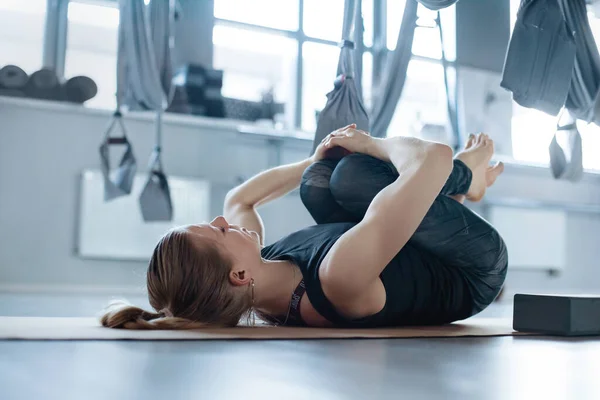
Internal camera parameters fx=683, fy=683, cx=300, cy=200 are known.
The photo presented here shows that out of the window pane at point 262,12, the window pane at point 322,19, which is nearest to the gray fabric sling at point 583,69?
the window pane at point 322,19

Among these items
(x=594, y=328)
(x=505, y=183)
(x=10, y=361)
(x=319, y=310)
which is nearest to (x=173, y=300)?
(x=319, y=310)

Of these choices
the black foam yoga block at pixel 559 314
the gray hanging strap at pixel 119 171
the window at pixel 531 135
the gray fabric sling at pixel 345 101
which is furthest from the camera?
the window at pixel 531 135

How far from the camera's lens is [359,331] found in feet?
4.79

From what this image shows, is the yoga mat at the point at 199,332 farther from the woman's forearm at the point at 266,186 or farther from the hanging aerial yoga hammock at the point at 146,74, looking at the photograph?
the hanging aerial yoga hammock at the point at 146,74

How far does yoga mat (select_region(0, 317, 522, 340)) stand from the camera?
50.8 inches

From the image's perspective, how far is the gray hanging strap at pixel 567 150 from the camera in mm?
3133

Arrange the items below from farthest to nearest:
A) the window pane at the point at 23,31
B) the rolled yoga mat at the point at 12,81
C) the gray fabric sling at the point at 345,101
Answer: the window pane at the point at 23,31, the rolled yoga mat at the point at 12,81, the gray fabric sling at the point at 345,101

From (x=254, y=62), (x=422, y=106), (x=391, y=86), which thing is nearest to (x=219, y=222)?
(x=391, y=86)

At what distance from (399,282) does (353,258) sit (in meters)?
0.24

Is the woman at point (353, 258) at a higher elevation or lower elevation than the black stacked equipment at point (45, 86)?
lower

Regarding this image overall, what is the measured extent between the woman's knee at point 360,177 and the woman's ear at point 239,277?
1.01 feet

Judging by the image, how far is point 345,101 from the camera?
8.13ft

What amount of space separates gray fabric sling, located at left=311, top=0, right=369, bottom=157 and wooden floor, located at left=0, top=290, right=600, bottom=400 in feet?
4.02

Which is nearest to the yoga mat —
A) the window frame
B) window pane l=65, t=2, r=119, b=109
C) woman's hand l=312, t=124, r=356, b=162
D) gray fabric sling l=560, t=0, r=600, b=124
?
woman's hand l=312, t=124, r=356, b=162
